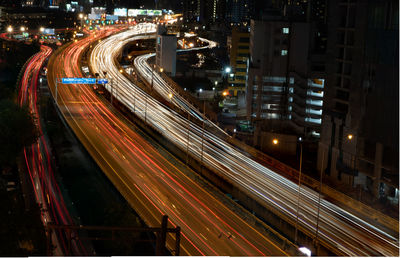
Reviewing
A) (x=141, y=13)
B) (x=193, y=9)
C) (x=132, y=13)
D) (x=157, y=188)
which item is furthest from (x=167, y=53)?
(x=193, y=9)

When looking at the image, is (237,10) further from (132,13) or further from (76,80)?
(76,80)

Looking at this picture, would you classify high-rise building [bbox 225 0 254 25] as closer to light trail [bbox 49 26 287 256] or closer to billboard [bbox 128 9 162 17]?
billboard [bbox 128 9 162 17]

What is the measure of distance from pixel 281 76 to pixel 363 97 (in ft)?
17.3

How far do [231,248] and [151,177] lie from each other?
3235 mm

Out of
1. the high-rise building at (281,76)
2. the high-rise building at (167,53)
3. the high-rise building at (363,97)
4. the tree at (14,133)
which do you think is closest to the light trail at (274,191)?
the high-rise building at (363,97)

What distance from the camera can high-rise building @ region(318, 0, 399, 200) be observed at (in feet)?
31.3

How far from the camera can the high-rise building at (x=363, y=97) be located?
9.53 metres

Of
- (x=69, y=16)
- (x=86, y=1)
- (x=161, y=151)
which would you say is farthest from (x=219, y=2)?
(x=161, y=151)

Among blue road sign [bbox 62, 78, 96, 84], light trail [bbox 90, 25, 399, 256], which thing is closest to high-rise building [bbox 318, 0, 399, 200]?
light trail [bbox 90, 25, 399, 256]

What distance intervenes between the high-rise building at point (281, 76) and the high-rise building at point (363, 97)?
2938 mm

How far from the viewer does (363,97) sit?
35.1 ft

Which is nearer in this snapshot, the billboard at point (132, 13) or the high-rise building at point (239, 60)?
the high-rise building at point (239, 60)

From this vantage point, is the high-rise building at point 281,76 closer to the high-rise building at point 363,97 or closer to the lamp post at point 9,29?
the high-rise building at point 363,97

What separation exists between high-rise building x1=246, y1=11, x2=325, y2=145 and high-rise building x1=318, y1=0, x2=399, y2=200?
2.94 meters
